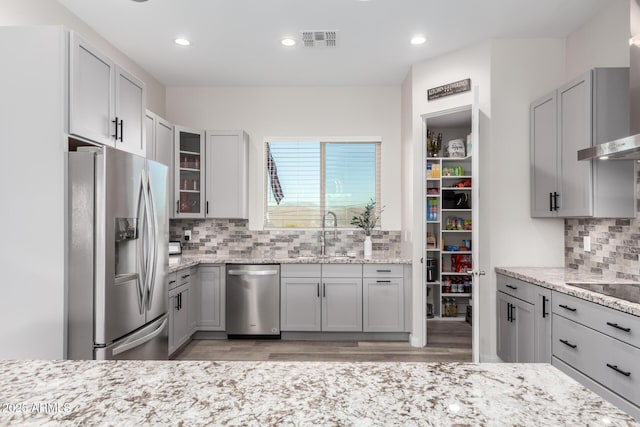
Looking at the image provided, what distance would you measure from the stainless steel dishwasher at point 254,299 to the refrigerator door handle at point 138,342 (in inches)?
50.7

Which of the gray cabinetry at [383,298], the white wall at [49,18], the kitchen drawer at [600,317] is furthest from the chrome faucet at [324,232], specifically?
the white wall at [49,18]

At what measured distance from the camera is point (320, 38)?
3.27m

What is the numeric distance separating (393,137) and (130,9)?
298cm

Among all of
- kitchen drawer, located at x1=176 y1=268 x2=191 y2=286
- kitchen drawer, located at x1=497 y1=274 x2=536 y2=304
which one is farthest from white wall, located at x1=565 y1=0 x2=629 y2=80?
kitchen drawer, located at x1=176 y1=268 x2=191 y2=286

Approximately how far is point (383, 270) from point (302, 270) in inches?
34.7

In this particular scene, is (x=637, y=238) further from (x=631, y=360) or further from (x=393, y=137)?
(x=393, y=137)

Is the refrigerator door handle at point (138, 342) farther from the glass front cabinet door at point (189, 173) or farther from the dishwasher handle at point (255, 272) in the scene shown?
the glass front cabinet door at point (189, 173)

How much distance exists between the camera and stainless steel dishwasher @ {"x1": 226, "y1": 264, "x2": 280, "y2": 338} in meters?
3.93

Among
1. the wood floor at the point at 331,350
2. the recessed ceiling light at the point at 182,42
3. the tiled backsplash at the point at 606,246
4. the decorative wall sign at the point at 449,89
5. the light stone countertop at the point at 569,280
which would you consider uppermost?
the recessed ceiling light at the point at 182,42

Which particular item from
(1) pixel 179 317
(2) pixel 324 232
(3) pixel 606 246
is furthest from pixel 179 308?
(3) pixel 606 246

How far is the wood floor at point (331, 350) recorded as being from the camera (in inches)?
136

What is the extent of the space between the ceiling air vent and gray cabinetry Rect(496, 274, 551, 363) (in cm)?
260

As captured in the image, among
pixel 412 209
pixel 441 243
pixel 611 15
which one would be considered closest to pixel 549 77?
pixel 611 15

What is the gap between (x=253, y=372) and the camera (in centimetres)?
93
